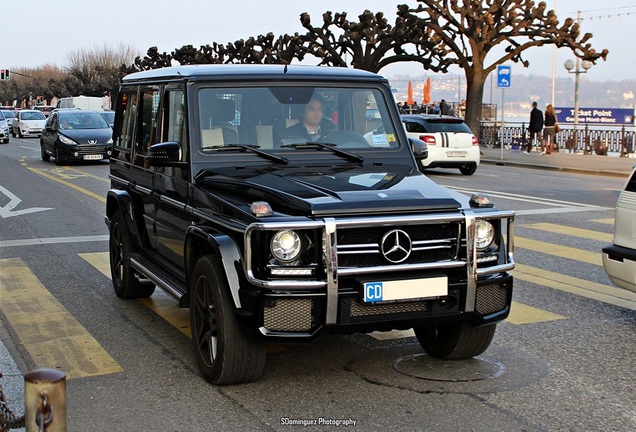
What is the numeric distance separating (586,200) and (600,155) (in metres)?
16.4

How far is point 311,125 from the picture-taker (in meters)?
6.37

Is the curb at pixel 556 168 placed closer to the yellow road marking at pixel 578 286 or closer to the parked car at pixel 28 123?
the yellow road marking at pixel 578 286

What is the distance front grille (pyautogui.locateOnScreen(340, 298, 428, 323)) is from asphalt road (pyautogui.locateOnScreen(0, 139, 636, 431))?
1.58 feet

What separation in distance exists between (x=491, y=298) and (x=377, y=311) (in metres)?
0.77

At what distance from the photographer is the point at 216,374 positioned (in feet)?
17.3

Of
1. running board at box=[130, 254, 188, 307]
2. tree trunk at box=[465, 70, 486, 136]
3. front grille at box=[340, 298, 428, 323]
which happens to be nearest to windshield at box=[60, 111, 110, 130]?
tree trunk at box=[465, 70, 486, 136]

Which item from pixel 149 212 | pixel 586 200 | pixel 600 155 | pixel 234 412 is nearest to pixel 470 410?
pixel 234 412

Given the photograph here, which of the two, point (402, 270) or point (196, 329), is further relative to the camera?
point (196, 329)

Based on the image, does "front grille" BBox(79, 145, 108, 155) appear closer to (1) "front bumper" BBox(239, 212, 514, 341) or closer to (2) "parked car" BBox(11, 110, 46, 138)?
(1) "front bumper" BBox(239, 212, 514, 341)

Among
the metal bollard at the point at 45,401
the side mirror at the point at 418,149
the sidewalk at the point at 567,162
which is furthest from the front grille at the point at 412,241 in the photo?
the sidewalk at the point at 567,162

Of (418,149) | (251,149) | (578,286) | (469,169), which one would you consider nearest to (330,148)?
(251,149)

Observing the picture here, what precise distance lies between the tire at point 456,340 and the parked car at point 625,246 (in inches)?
64.3

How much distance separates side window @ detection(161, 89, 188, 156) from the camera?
→ 6.21m

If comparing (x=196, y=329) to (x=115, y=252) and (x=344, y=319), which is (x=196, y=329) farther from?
(x=115, y=252)
